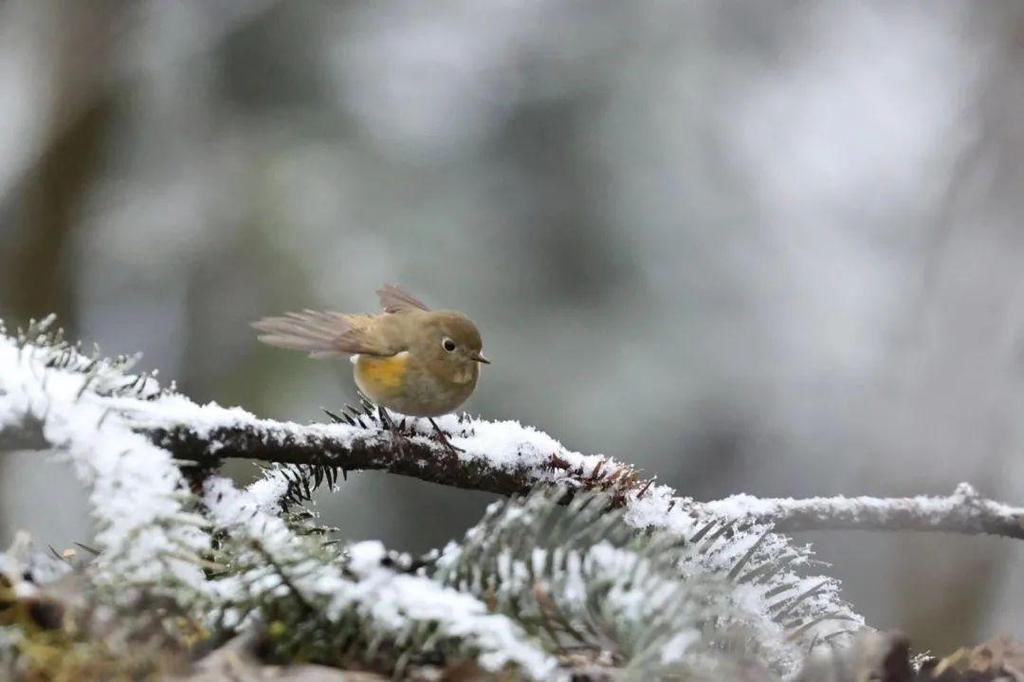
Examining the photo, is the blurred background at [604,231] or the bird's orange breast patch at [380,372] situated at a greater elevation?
the blurred background at [604,231]

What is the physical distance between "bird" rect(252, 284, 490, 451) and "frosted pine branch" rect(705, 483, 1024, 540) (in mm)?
846

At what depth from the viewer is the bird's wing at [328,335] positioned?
146cm

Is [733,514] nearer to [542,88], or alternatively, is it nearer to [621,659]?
[621,659]

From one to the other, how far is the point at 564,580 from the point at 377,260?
218cm

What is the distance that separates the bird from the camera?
1638 millimetres

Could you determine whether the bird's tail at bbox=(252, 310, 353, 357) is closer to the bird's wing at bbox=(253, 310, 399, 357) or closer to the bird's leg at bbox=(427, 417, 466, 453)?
the bird's wing at bbox=(253, 310, 399, 357)

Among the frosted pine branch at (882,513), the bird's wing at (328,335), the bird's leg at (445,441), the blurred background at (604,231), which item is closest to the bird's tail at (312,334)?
the bird's wing at (328,335)

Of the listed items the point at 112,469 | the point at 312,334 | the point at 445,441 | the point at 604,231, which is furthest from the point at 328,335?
the point at 604,231

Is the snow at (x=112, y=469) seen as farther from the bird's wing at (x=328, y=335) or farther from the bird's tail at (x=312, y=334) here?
the bird's tail at (x=312, y=334)

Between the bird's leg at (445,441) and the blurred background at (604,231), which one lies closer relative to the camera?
the bird's leg at (445,441)

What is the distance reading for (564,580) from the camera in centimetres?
47

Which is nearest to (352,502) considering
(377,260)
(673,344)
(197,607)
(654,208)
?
(377,260)

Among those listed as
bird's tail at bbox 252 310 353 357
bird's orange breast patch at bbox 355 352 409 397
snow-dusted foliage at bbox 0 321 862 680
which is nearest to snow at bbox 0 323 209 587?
snow-dusted foliage at bbox 0 321 862 680

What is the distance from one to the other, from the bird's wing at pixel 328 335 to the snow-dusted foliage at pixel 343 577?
2.41ft
